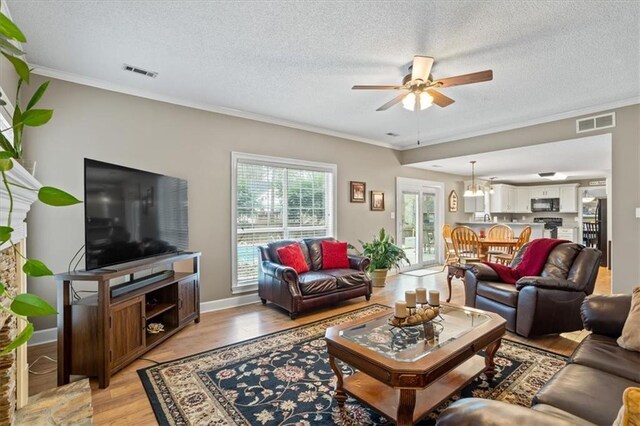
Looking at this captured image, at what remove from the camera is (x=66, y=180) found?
10.2 ft

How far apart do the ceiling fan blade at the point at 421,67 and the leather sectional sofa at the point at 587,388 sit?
2.11m

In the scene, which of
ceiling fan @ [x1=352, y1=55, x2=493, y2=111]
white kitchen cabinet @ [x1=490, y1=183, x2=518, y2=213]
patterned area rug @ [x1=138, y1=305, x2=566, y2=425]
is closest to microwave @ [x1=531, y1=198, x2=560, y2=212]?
white kitchen cabinet @ [x1=490, y1=183, x2=518, y2=213]

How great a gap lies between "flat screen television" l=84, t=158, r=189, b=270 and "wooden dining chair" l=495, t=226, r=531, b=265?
212 inches

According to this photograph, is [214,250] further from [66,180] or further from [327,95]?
[327,95]

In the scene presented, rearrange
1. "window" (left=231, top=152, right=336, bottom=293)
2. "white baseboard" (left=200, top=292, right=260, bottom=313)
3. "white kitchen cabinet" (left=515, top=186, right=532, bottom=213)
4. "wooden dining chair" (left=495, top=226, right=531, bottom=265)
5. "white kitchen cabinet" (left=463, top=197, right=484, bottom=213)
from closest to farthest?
"white baseboard" (left=200, top=292, right=260, bottom=313) → "window" (left=231, top=152, right=336, bottom=293) → "wooden dining chair" (left=495, top=226, right=531, bottom=265) → "white kitchen cabinet" (left=463, top=197, right=484, bottom=213) → "white kitchen cabinet" (left=515, top=186, right=532, bottom=213)

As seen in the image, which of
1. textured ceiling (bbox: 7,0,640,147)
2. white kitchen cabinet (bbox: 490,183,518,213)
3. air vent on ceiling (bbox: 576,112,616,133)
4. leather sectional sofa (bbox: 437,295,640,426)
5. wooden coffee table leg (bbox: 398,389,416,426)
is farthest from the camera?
white kitchen cabinet (bbox: 490,183,518,213)

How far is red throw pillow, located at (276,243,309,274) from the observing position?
4035 millimetres

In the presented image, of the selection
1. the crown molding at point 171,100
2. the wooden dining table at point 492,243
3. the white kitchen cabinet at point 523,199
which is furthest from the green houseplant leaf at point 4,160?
the white kitchen cabinet at point 523,199

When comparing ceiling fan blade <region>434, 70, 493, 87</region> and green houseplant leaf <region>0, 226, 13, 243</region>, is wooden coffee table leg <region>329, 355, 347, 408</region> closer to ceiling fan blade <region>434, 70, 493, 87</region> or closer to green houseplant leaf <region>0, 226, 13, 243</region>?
green houseplant leaf <region>0, 226, 13, 243</region>

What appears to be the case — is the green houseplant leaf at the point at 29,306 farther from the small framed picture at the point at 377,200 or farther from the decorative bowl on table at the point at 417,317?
the small framed picture at the point at 377,200

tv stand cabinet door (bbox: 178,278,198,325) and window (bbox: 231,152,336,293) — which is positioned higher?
window (bbox: 231,152,336,293)

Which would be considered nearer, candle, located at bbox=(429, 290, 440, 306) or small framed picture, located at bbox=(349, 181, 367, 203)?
candle, located at bbox=(429, 290, 440, 306)

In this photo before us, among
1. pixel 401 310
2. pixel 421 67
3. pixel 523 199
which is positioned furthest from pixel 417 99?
pixel 523 199

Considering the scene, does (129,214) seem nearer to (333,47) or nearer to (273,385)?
(273,385)
